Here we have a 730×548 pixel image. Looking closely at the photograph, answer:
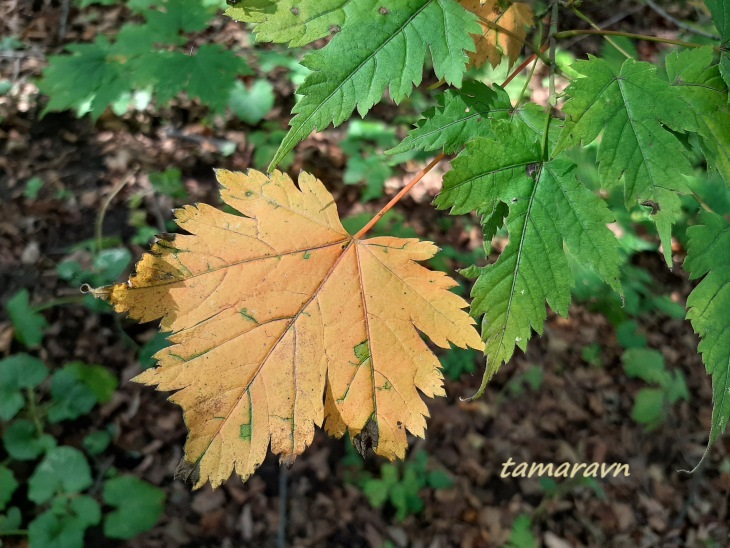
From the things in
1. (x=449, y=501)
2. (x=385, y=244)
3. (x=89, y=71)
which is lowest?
(x=449, y=501)

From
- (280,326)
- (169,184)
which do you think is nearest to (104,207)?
(169,184)

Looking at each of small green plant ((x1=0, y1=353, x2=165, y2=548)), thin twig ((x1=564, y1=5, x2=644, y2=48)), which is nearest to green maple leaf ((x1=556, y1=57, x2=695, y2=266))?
small green plant ((x1=0, y1=353, x2=165, y2=548))

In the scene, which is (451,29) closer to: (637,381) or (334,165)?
(334,165)

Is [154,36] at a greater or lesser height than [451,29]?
lesser

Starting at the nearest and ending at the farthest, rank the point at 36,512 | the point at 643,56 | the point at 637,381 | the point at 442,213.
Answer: the point at 36,512
the point at 637,381
the point at 442,213
the point at 643,56

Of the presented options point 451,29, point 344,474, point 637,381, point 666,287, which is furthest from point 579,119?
point 666,287

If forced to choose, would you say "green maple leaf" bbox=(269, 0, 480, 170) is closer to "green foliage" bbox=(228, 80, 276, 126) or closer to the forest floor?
the forest floor

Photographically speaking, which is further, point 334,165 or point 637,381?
point 334,165
